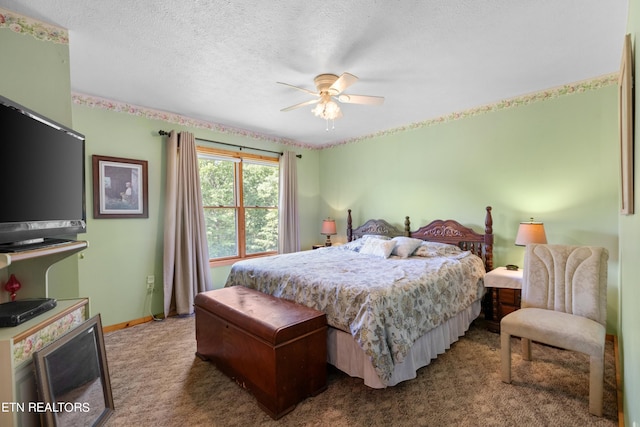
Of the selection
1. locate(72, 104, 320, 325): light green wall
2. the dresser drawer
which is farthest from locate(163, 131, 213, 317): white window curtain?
the dresser drawer

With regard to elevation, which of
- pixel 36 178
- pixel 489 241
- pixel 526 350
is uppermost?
pixel 36 178

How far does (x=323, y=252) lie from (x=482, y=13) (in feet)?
9.69

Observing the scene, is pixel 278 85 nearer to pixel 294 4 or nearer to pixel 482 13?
pixel 294 4

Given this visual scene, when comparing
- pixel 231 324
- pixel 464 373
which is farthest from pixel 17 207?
pixel 464 373

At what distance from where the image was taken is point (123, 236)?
3480 mm

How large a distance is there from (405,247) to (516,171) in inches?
60.2

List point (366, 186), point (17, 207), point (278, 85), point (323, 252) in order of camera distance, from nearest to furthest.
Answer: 1. point (17, 207)
2. point (278, 85)
3. point (323, 252)
4. point (366, 186)

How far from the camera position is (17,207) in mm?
1387

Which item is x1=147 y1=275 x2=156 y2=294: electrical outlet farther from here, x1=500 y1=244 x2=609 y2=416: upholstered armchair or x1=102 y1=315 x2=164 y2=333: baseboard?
x1=500 y1=244 x2=609 y2=416: upholstered armchair

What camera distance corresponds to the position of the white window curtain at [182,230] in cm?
368

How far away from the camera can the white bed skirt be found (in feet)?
6.71

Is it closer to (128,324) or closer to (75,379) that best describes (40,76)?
(75,379)

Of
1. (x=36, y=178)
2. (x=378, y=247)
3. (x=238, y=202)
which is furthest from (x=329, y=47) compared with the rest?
(x=238, y=202)

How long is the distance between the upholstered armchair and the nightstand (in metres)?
0.39
